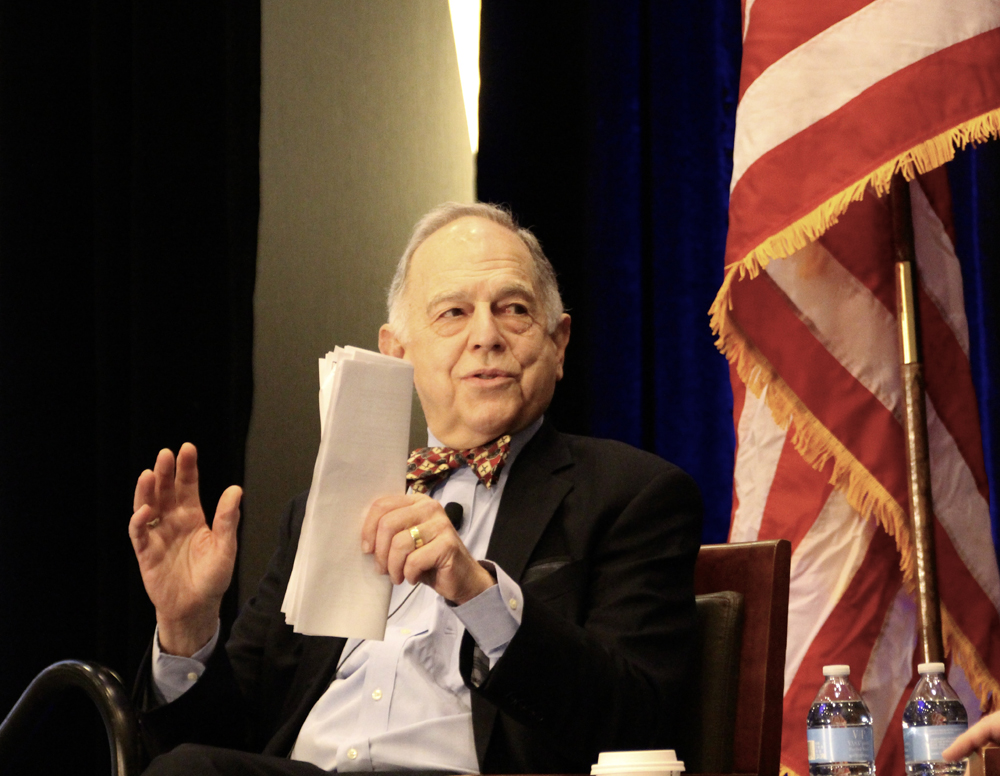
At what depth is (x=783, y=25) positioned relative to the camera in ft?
8.33

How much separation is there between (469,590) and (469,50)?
246 centimetres

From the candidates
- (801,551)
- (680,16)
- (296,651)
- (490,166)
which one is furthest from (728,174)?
(296,651)

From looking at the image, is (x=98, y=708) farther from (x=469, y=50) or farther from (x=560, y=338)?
(x=469, y=50)

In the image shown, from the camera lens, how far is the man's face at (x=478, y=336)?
208 centimetres

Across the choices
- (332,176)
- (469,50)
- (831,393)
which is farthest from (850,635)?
(469,50)

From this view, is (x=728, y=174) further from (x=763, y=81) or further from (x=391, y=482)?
(x=391, y=482)

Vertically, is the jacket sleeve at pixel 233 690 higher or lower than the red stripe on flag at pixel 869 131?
lower

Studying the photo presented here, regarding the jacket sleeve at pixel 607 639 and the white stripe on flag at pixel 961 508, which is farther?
the white stripe on flag at pixel 961 508

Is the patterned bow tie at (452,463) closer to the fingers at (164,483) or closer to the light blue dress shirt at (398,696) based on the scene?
the light blue dress shirt at (398,696)

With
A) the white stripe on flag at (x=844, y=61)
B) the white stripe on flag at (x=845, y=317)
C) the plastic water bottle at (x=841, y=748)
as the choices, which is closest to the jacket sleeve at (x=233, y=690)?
the plastic water bottle at (x=841, y=748)

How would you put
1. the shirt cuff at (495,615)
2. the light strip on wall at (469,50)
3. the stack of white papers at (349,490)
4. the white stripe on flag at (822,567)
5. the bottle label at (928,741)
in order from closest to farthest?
the stack of white papers at (349,490) < the shirt cuff at (495,615) < the bottle label at (928,741) < the white stripe on flag at (822,567) < the light strip on wall at (469,50)

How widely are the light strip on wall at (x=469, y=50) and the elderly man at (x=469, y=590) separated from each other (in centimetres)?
140

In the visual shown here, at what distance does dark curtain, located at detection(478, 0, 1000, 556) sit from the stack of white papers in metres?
1.74

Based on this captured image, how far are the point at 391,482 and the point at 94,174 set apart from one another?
2196mm
